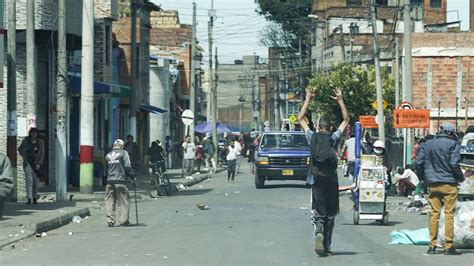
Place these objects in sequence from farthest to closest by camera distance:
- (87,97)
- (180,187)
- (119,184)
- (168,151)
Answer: (168,151) → (180,187) → (87,97) → (119,184)

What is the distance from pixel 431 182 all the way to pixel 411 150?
788 inches

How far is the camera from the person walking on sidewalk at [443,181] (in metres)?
15.8

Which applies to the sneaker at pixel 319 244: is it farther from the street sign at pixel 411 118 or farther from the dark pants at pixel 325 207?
the street sign at pixel 411 118

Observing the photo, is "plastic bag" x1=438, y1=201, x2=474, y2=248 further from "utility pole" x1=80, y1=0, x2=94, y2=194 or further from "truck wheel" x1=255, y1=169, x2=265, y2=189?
"truck wheel" x1=255, y1=169, x2=265, y2=189

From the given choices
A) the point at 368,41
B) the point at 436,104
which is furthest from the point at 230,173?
the point at 368,41

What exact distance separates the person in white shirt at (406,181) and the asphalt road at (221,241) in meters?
3.54

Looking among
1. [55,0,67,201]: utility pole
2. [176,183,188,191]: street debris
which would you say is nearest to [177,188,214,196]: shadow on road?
[176,183,188,191]: street debris

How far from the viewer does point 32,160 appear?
89.3ft

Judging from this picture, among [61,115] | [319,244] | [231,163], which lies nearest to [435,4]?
[231,163]

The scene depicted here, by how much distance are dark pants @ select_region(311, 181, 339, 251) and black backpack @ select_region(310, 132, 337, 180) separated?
5.8 inches

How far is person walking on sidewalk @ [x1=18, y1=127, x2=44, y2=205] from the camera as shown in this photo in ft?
87.9

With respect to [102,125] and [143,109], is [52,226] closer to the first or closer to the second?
[102,125]

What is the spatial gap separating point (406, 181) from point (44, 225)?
13.0 meters

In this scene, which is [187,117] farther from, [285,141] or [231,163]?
[285,141]
